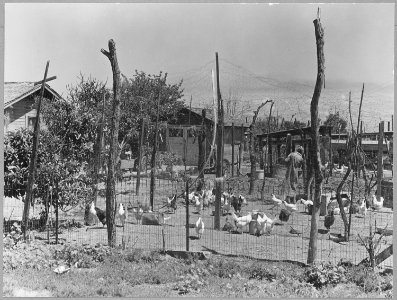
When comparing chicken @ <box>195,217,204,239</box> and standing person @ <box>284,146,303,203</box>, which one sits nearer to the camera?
chicken @ <box>195,217,204,239</box>

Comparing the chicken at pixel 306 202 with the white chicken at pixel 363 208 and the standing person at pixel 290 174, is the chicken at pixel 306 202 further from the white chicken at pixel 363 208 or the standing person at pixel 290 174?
the white chicken at pixel 363 208

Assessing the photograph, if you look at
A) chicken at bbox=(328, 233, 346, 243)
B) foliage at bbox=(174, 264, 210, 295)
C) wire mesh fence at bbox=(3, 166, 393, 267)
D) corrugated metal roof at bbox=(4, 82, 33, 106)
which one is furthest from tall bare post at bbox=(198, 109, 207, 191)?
A: foliage at bbox=(174, 264, 210, 295)

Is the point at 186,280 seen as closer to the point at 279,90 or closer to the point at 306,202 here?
the point at 306,202

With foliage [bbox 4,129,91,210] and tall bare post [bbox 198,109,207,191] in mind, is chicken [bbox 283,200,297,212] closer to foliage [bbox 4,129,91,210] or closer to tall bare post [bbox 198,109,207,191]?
tall bare post [bbox 198,109,207,191]

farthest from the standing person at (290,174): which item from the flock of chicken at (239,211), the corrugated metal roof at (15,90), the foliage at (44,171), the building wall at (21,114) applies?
the corrugated metal roof at (15,90)

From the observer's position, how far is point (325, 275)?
7.10 metres

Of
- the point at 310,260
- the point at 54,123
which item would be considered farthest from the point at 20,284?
the point at 54,123

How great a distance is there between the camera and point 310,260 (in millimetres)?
7863

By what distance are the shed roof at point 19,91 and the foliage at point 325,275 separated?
1031 centimetres

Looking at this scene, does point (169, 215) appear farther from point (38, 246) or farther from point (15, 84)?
point (15, 84)

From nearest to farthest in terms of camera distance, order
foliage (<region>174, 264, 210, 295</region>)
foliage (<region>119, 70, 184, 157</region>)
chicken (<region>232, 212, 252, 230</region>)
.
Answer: foliage (<region>174, 264, 210, 295</region>), chicken (<region>232, 212, 252, 230</region>), foliage (<region>119, 70, 184, 157</region>)

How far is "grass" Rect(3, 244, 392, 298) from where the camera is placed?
6.93 metres

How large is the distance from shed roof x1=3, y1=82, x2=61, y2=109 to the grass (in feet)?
28.1

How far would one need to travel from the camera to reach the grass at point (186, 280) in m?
6.93
